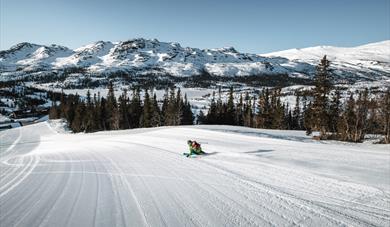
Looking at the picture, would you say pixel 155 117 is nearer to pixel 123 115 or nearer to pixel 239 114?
pixel 123 115

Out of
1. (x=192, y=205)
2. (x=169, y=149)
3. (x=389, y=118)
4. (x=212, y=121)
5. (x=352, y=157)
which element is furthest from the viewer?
(x=212, y=121)

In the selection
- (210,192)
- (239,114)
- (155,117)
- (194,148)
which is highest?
(194,148)

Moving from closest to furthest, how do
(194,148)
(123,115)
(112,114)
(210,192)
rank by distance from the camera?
(210,192) < (194,148) < (112,114) < (123,115)

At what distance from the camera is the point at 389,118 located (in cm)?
3169

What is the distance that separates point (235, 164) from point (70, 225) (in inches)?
291

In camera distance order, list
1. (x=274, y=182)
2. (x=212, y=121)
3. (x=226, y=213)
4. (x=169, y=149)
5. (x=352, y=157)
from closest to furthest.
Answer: (x=226, y=213) < (x=274, y=182) < (x=352, y=157) < (x=169, y=149) < (x=212, y=121)

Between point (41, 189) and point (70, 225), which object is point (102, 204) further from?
point (41, 189)

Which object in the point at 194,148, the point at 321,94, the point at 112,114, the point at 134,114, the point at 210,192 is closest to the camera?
the point at 210,192

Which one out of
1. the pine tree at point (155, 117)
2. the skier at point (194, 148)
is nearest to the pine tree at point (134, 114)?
the pine tree at point (155, 117)

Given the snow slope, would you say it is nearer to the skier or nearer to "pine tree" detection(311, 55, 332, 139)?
the skier

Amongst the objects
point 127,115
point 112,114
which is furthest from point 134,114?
point 112,114

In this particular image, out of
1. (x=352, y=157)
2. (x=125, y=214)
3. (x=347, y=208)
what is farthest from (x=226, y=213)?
(x=352, y=157)

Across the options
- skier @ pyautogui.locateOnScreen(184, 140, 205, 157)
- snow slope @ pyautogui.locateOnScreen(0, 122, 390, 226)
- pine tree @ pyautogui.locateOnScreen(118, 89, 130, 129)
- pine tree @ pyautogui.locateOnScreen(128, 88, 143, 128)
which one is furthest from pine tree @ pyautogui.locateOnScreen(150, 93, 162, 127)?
snow slope @ pyautogui.locateOnScreen(0, 122, 390, 226)

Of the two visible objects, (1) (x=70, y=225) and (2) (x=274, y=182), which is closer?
(1) (x=70, y=225)
